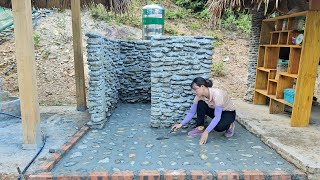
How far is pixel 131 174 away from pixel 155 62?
1.98 meters

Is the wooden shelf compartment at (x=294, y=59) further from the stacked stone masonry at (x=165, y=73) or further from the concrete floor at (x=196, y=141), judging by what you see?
the stacked stone masonry at (x=165, y=73)

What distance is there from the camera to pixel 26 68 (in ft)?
10.3

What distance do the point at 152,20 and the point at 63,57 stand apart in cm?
366

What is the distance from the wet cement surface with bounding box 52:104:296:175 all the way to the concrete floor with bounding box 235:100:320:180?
111 millimetres

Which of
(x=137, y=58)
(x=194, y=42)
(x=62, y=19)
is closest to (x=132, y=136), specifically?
(x=194, y=42)

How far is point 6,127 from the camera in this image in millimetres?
4160

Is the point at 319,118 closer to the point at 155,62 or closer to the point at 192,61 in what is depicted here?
the point at 192,61

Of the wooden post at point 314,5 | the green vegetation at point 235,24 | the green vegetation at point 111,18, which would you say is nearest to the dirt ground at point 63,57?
the green vegetation at point 111,18

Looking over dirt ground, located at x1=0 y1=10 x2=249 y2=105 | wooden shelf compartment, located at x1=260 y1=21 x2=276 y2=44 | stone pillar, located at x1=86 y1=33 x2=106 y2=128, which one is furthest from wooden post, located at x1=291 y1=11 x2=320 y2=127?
dirt ground, located at x1=0 y1=10 x2=249 y2=105

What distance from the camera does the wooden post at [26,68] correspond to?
9.95 feet

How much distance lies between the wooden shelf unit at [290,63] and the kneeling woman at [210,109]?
114 centimetres

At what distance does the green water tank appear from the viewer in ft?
22.5

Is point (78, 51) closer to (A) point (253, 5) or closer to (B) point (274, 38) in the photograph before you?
(A) point (253, 5)

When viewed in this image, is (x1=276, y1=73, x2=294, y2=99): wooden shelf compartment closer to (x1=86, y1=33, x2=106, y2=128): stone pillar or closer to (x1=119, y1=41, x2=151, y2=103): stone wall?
(x1=119, y1=41, x2=151, y2=103): stone wall
